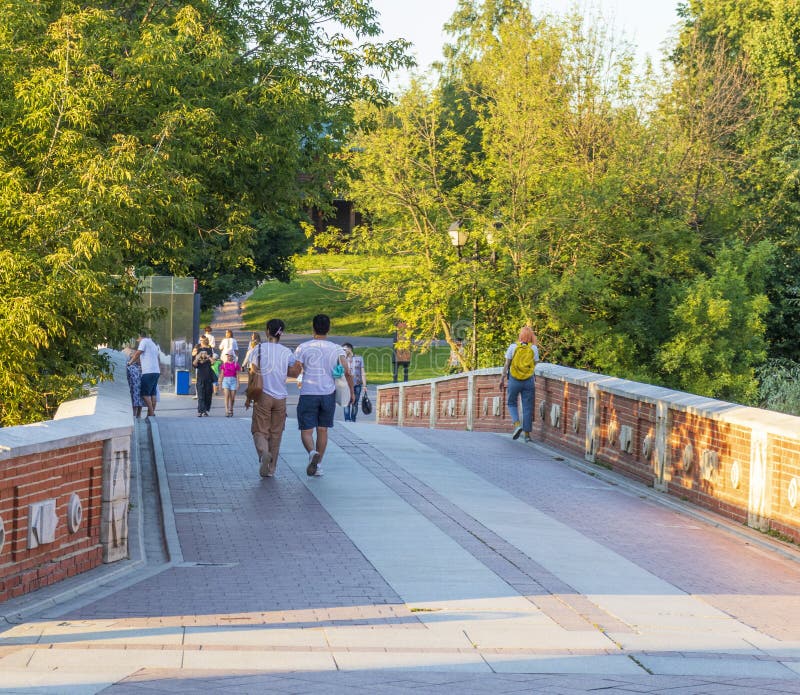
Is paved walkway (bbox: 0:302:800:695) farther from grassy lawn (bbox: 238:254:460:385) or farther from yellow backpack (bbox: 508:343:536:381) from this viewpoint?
grassy lawn (bbox: 238:254:460:385)

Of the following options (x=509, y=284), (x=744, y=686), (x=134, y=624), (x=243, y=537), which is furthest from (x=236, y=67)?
(x=509, y=284)

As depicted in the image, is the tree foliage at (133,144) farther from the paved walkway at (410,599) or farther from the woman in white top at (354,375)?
the woman in white top at (354,375)

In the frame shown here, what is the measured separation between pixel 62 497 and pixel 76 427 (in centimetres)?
54

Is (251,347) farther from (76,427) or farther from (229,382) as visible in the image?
(76,427)

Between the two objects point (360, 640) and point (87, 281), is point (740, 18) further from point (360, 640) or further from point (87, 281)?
point (360, 640)

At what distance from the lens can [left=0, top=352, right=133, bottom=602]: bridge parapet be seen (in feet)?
25.2

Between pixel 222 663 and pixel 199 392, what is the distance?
66.0ft

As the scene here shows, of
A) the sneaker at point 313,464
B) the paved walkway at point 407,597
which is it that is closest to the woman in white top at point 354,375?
the paved walkway at point 407,597

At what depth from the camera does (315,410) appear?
1318cm

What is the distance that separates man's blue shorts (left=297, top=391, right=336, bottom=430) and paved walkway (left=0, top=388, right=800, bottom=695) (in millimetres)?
638

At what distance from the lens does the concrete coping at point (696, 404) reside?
38.1 feet

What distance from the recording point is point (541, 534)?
35.4 feet

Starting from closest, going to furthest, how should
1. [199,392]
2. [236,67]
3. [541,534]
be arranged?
[541,534] < [236,67] < [199,392]

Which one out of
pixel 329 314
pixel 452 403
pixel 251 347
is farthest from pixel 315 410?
pixel 329 314
